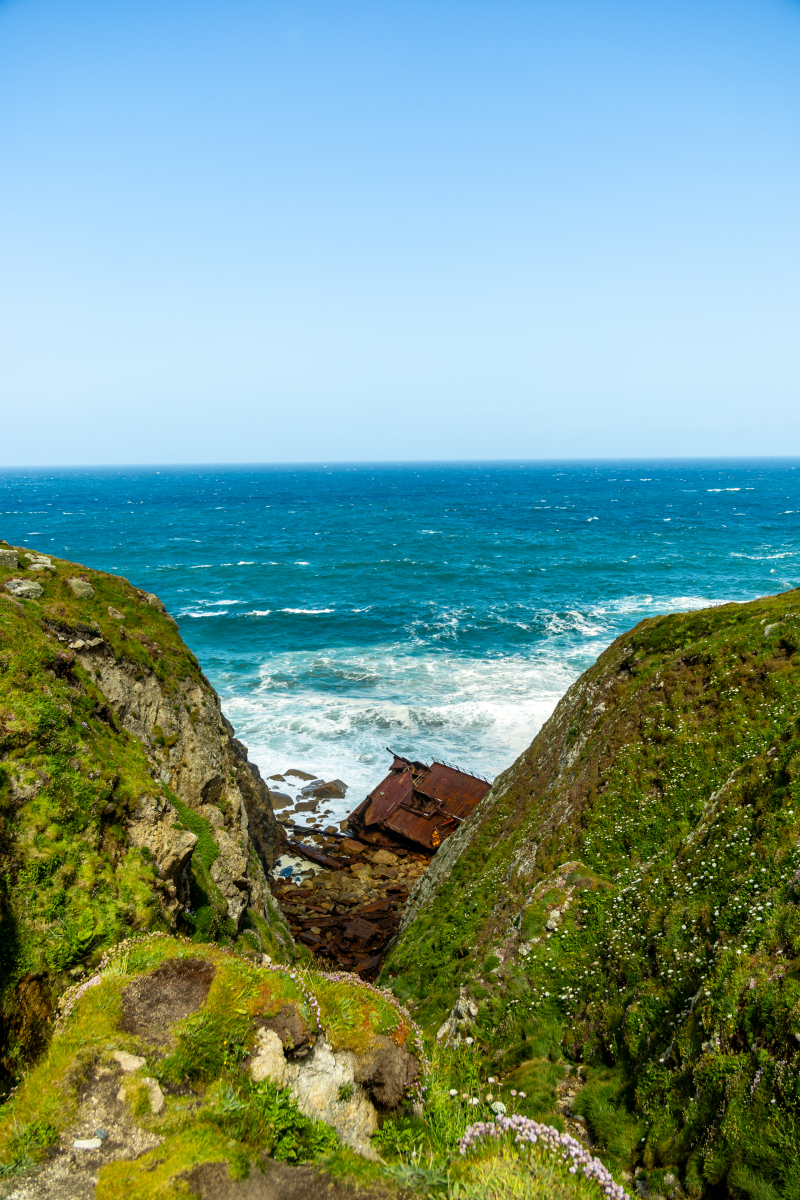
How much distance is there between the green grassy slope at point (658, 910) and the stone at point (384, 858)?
7.62m

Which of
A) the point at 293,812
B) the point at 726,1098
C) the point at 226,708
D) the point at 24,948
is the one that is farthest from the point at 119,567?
the point at 726,1098

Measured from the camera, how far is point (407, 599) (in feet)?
266

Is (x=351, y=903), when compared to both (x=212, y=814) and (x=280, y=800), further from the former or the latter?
(x=212, y=814)

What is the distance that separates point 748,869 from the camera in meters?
11.9

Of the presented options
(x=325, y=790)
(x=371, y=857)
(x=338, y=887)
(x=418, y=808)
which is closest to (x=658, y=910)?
(x=338, y=887)

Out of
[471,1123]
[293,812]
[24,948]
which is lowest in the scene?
[293,812]

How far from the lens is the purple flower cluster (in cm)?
754

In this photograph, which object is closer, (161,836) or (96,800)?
(96,800)

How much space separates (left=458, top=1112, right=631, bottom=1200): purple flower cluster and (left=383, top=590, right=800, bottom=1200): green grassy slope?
202 centimetres

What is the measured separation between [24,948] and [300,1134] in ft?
17.5

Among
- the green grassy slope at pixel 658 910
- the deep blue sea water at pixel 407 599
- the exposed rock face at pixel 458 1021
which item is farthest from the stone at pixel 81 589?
the deep blue sea water at pixel 407 599

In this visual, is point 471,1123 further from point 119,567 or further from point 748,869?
point 119,567

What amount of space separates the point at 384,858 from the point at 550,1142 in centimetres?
2433

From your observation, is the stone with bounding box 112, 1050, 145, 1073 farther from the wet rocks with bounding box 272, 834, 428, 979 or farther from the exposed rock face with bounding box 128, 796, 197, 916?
the wet rocks with bounding box 272, 834, 428, 979
